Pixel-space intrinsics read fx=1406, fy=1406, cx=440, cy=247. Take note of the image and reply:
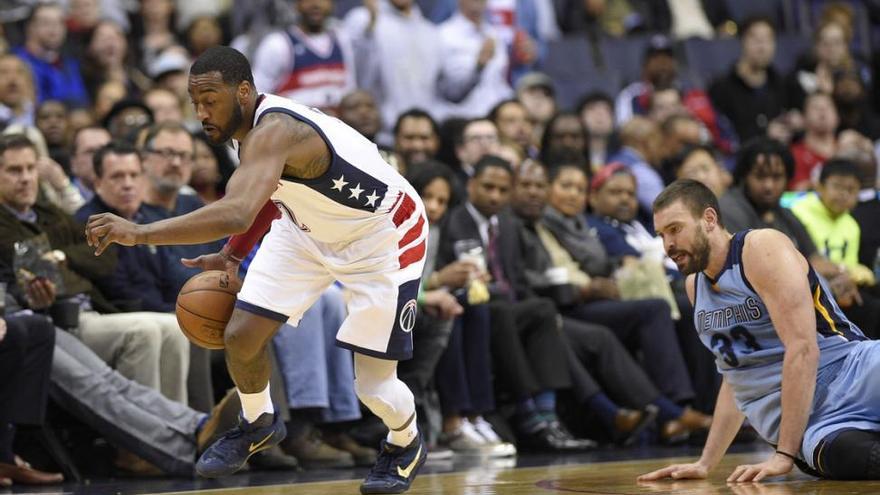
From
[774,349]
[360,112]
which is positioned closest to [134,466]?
[774,349]

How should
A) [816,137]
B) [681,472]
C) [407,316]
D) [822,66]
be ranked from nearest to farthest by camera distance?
1. [407,316]
2. [681,472]
3. [816,137]
4. [822,66]

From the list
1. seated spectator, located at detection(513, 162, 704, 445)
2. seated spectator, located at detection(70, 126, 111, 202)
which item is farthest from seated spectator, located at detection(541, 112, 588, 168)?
seated spectator, located at detection(70, 126, 111, 202)

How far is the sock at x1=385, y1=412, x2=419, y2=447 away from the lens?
5.31m

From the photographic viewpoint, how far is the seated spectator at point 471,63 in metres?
11.2

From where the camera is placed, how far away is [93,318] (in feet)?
22.3

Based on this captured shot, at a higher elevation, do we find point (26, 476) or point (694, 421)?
point (26, 476)

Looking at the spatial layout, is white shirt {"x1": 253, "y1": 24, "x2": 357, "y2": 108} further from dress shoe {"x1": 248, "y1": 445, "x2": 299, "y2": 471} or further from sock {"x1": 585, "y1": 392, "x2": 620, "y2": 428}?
dress shoe {"x1": 248, "y1": 445, "x2": 299, "y2": 471}

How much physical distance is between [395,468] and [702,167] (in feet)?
16.3

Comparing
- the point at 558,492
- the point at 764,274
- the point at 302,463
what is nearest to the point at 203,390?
the point at 302,463

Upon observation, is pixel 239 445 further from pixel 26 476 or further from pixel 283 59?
pixel 283 59

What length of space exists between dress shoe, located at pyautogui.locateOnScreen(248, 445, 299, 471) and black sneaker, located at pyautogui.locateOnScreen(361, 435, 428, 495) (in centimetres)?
153

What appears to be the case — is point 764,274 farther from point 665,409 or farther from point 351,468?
point 665,409

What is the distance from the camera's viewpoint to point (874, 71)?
14078mm

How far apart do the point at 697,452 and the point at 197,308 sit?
3581 mm
